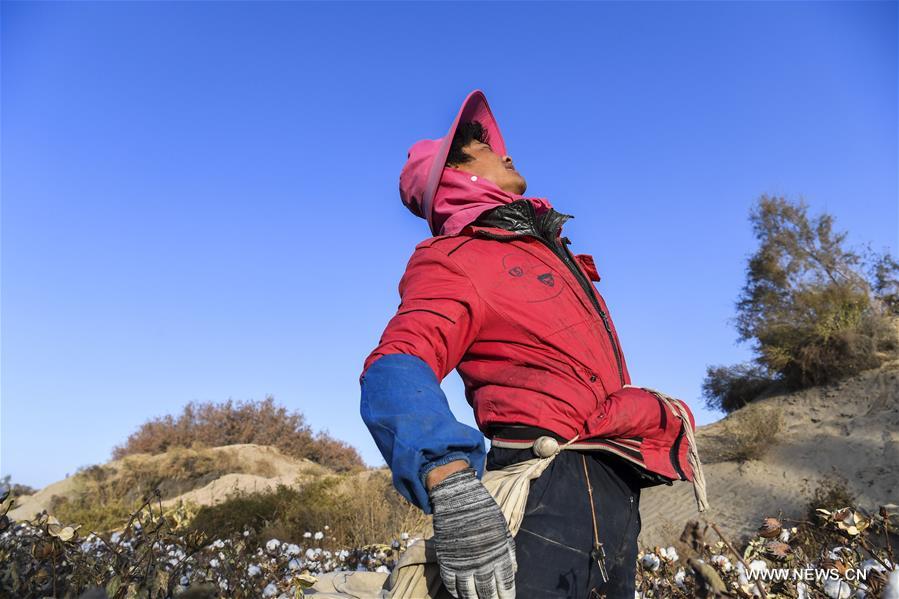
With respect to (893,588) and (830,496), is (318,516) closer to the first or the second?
(830,496)

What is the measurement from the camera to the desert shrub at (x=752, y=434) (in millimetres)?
12156

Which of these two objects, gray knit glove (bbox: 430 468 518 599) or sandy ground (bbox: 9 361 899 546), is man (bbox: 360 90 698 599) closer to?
gray knit glove (bbox: 430 468 518 599)

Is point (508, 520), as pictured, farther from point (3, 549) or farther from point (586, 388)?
point (3, 549)

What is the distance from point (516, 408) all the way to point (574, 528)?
362 millimetres

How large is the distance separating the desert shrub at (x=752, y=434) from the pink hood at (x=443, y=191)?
1119 centimetres

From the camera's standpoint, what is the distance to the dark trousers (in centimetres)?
179

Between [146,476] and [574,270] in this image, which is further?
[146,476]

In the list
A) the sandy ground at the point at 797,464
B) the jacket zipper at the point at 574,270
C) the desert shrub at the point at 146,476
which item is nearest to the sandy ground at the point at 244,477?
the sandy ground at the point at 797,464

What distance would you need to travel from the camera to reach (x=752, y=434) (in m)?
12.3

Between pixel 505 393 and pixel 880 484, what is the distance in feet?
34.0

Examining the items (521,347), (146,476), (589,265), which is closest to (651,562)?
(589,265)

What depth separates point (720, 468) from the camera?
12.3 metres

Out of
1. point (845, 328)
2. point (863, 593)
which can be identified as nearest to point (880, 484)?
point (845, 328)

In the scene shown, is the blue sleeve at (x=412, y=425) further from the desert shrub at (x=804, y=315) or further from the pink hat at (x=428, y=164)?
the desert shrub at (x=804, y=315)
